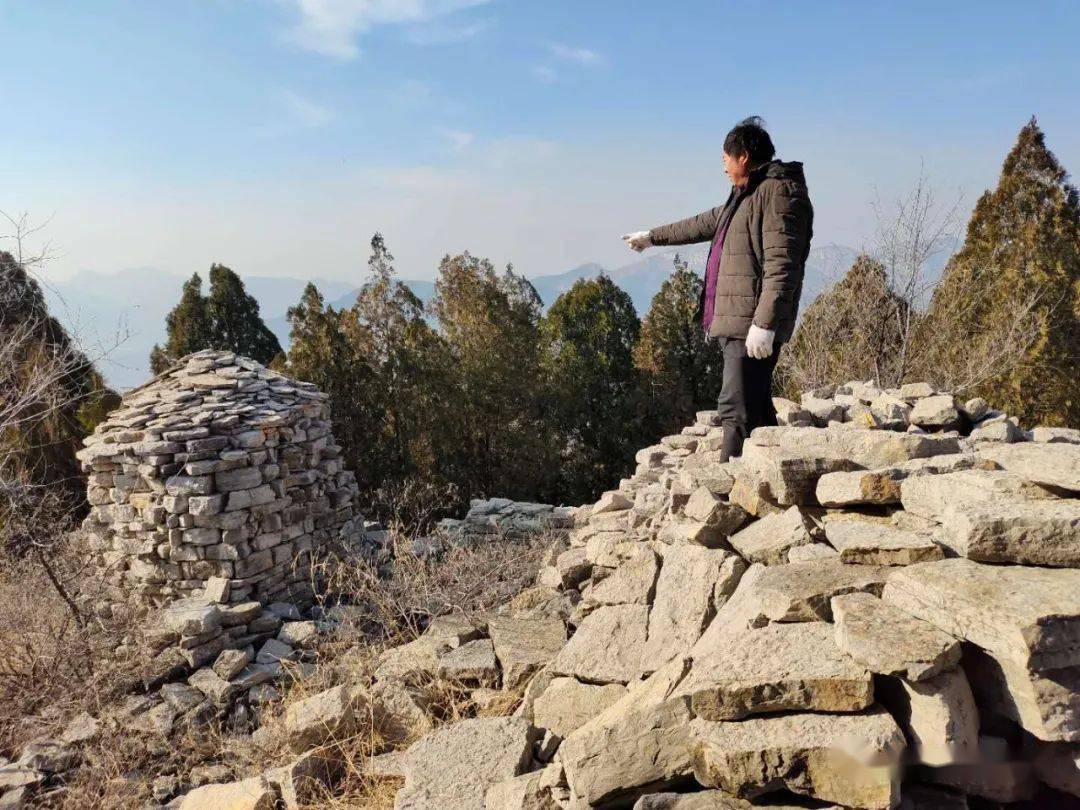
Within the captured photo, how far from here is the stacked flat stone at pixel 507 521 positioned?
29.2 feet

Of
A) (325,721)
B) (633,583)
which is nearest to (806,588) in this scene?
(633,583)

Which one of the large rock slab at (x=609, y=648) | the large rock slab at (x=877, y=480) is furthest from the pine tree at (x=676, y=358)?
the large rock slab at (x=877, y=480)

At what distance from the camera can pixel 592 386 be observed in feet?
46.6

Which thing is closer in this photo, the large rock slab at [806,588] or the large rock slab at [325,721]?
the large rock slab at [806,588]

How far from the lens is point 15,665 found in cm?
544

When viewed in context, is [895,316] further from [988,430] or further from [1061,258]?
[988,430]

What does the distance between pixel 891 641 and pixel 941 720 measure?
0.21 metres

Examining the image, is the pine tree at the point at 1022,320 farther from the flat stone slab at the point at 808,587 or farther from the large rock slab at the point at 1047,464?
the flat stone slab at the point at 808,587

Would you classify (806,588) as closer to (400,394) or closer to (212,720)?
(212,720)

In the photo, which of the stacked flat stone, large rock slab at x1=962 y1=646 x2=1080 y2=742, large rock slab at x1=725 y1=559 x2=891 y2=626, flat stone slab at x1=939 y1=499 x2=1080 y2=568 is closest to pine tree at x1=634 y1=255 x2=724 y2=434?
the stacked flat stone

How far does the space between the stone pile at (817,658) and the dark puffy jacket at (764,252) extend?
0.65 meters

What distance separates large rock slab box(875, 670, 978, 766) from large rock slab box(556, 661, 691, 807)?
0.61 m

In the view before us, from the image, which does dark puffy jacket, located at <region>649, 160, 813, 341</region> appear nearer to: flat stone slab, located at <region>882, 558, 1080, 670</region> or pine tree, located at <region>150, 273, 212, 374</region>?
flat stone slab, located at <region>882, 558, 1080, 670</region>

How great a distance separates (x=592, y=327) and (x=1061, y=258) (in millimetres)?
8297
